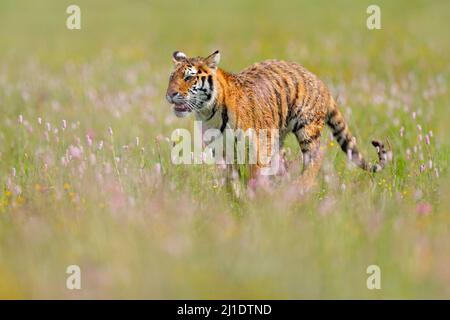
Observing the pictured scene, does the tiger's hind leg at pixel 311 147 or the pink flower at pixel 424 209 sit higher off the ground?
the tiger's hind leg at pixel 311 147

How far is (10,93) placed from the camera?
14266mm

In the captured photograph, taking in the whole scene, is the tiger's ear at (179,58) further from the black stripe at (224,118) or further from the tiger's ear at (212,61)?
the black stripe at (224,118)

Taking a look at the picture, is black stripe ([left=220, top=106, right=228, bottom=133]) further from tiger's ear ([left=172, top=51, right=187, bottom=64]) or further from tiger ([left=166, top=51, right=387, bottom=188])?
tiger's ear ([left=172, top=51, right=187, bottom=64])

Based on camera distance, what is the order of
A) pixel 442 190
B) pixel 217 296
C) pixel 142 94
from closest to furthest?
pixel 217 296
pixel 442 190
pixel 142 94

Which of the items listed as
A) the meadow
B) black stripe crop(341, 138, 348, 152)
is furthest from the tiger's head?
black stripe crop(341, 138, 348, 152)

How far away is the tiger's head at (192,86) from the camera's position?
27.7ft

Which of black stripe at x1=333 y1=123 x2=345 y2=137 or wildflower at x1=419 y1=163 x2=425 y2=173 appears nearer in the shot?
wildflower at x1=419 y1=163 x2=425 y2=173

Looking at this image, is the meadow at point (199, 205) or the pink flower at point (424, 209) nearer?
the meadow at point (199, 205)

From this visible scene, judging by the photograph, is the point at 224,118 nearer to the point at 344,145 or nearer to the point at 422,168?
the point at 344,145

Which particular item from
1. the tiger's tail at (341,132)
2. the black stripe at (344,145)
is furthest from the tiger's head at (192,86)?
the black stripe at (344,145)

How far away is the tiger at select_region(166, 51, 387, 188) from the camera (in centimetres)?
856
